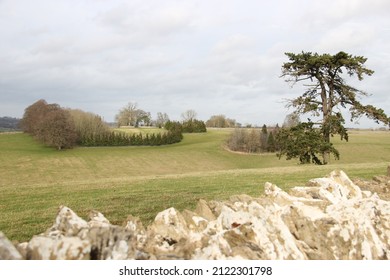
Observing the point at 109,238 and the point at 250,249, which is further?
the point at 250,249

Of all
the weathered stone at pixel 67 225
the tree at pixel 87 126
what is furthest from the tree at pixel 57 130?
the weathered stone at pixel 67 225

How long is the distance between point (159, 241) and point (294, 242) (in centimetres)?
224

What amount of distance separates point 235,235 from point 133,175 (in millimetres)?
60504

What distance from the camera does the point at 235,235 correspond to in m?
5.71

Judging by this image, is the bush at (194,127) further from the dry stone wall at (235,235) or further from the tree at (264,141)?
the dry stone wall at (235,235)

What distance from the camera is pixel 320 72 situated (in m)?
35.9

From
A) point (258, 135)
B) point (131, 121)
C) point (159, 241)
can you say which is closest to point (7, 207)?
point (159, 241)

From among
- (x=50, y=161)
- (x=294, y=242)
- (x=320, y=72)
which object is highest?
(x=320, y=72)

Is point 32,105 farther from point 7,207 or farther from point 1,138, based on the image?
point 7,207

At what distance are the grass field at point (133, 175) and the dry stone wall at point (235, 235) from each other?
4.27 metres

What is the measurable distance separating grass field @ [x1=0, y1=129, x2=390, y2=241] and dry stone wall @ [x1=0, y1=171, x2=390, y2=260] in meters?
4.27

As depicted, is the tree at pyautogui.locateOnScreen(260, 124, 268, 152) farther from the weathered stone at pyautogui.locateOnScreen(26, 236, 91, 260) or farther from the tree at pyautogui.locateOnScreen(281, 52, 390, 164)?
the weathered stone at pyautogui.locateOnScreen(26, 236, 91, 260)

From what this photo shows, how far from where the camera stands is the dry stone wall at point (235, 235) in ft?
15.3

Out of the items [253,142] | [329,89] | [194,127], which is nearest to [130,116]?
[194,127]
